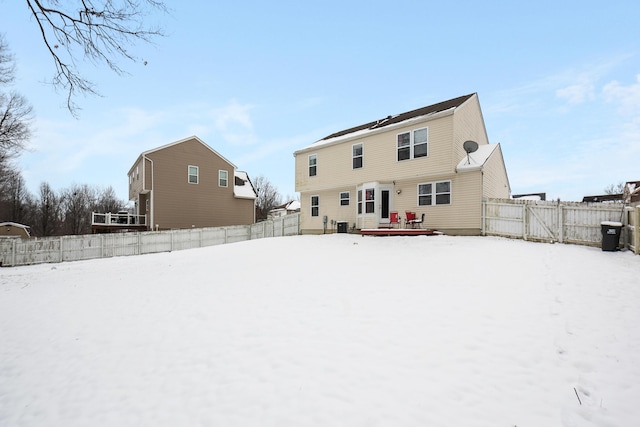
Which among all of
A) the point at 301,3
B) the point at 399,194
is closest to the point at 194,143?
the point at 301,3

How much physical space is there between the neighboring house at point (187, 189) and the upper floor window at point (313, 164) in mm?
10763

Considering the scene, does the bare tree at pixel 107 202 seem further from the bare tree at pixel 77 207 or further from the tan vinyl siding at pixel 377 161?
the tan vinyl siding at pixel 377 161

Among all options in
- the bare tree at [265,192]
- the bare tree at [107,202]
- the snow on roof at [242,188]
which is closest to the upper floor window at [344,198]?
the snow on roof at [242,188]

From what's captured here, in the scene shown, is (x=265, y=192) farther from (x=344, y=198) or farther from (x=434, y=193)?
(x=434, y=193)

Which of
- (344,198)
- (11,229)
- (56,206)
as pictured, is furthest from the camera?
(56,206)

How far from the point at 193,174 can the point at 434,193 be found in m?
20.4

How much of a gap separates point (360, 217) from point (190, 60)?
11.6 metres

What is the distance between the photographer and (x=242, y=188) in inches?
1164

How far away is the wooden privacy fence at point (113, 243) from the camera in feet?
51.8

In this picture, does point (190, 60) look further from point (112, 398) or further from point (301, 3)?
point (112, 398)

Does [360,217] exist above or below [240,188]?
Answer: below

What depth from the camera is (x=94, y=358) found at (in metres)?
4.75

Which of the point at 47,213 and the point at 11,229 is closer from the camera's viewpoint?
the point at 11,229

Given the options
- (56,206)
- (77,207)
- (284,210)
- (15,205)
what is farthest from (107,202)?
(284,210)
